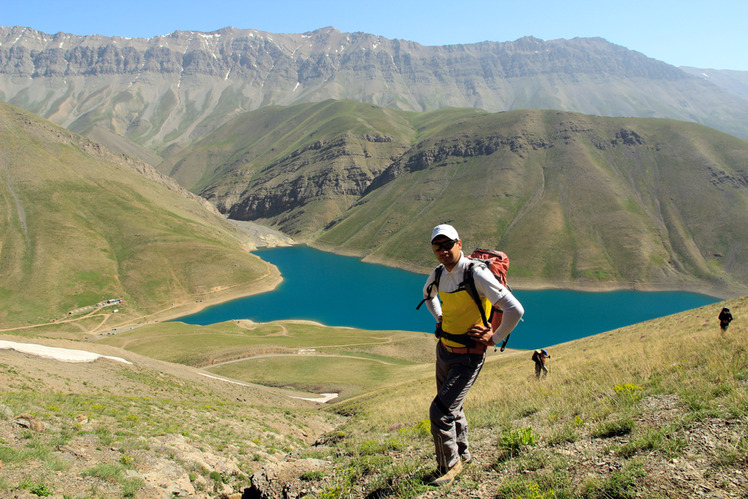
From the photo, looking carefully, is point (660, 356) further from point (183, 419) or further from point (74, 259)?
point (74, 259)

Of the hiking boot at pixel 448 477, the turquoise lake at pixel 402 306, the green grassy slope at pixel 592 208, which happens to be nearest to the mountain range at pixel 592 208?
the green grassy slope at pixel 592 208

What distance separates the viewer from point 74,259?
336ft

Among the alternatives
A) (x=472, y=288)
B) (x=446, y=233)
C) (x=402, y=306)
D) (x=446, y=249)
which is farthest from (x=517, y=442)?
(x=402, y=306)

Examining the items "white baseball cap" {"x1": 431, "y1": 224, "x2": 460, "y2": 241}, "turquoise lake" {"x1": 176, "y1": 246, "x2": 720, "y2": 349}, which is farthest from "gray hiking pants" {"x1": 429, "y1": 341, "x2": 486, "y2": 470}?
"turquoise lake" {"x1": 176, "y1": 246, "x2": 720, "y2": 349}

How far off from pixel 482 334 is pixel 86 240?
130161 mm

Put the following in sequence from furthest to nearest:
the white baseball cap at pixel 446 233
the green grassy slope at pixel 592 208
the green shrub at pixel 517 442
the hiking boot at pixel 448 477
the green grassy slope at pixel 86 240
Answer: the green grassy slope at pixel 592 208 → the green grassy slope at pixel 86 240 → the green shrub at pixel 517 442 → the white baseball cap at pixel 446 233 → the hiking boot at pixel 448 477

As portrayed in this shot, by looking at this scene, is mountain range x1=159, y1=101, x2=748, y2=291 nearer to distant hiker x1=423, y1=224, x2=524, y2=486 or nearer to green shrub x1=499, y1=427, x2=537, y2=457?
green shrub x1=499, y1=427, x2=537, y2=457

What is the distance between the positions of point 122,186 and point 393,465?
164m

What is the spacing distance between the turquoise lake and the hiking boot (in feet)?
257

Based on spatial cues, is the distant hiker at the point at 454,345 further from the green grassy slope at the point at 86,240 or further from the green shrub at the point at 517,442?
the green grassy slope at the point at 86,240

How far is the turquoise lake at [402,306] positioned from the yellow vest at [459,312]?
7886 cm

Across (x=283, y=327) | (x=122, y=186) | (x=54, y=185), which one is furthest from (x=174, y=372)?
(x=122, y=186)

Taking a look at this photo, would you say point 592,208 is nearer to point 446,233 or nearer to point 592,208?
point 592,208

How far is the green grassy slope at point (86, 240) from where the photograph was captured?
309 feet
